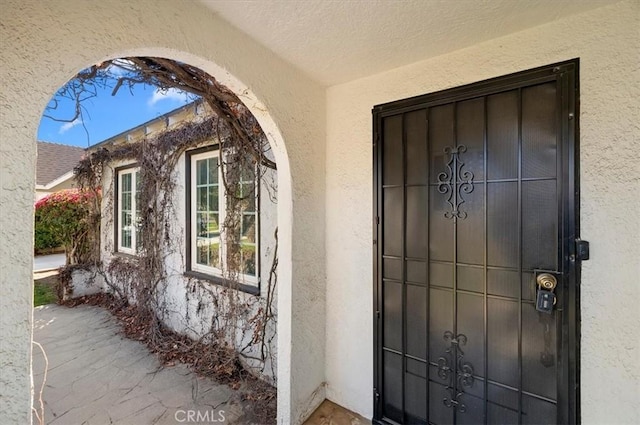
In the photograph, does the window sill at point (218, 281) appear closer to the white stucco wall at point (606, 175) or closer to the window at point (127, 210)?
the window at point (127, 210)

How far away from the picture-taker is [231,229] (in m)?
4.63

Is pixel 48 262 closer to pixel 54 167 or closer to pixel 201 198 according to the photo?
pixel 54 167

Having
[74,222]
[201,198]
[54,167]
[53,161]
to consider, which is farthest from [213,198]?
[53,161]

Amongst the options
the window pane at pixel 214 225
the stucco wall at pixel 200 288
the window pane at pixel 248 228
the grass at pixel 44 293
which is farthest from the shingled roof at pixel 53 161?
the window pane at pixel 248 228

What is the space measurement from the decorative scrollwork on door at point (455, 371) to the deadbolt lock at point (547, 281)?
2.64 feet

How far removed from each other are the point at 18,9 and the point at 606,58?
363 cm

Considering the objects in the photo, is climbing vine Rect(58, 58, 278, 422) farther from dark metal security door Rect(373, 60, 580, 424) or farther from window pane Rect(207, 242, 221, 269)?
dark metal security door Rect(373, 60, 580, 424)

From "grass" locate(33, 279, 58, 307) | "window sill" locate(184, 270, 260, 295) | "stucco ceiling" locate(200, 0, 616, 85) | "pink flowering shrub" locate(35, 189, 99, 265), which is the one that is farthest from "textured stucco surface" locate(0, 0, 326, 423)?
"grass" locate(33, 279, 58, 307)

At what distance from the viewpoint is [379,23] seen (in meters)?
2.23

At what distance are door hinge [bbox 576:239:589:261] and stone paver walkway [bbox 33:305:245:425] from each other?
3.77m

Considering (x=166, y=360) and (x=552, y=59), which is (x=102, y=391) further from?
(x=552, y=59)

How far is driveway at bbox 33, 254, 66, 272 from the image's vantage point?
1152 cm

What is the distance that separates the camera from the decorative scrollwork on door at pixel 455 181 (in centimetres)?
261

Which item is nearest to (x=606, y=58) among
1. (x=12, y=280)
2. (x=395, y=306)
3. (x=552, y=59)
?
(x=552, y=59)
